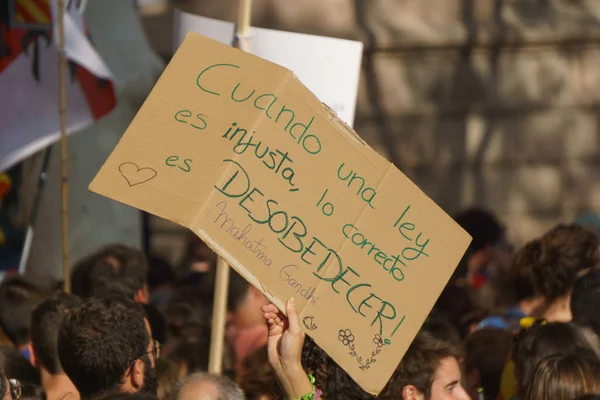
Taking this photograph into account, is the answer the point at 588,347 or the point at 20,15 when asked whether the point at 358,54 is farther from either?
the point at 20,15

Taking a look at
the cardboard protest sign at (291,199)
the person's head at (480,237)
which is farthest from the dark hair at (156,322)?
A: the person's head at (480,237)

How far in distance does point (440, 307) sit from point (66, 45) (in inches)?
93.0

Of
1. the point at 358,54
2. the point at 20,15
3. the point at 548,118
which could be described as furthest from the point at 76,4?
the point at 548,118

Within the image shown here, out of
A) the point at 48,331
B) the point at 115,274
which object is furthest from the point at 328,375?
the point at 115,274

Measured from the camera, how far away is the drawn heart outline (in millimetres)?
3248

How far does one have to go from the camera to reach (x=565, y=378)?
139 inches

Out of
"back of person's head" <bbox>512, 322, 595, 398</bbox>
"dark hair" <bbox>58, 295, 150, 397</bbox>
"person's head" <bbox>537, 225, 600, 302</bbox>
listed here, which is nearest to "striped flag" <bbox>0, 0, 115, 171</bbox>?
"person's head" <bbox>537, 225, 600, 302</bbox>

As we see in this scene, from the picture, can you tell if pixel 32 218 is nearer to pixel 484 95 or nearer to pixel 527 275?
pixel 527 275

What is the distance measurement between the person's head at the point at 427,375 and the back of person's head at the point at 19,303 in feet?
6.49

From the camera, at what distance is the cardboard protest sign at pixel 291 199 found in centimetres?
325

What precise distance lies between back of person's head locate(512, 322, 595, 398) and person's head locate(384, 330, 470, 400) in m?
0.27

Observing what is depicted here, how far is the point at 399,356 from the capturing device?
328 centimetres

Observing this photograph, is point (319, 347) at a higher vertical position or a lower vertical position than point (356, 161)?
lower

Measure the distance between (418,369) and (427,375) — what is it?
3 centimetres
